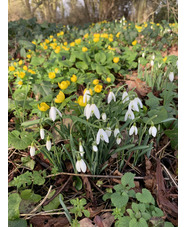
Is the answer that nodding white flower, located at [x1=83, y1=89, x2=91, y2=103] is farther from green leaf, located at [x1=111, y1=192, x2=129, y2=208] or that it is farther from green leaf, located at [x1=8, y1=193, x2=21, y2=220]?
green leaf, located at [x1=8, y1=193, x2=21, y2=220]

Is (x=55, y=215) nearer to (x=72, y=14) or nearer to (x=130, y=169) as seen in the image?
(x=130, y=169)

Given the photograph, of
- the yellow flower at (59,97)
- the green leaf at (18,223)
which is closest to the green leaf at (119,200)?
the green leaf at (18,223)

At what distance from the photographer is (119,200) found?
119 cm

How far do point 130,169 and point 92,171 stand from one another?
0.33m

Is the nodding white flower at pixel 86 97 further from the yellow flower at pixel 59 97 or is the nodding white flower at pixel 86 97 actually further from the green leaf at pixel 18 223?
the green leaf at pixel 18 223

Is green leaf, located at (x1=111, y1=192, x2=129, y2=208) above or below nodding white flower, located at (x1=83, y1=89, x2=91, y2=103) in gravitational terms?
below

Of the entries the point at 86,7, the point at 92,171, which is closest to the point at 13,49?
the point at 92,171

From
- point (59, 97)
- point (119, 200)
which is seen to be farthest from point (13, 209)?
point (59, 97)

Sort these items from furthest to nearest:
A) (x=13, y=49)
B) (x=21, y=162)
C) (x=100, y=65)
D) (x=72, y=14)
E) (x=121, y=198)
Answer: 1. (x=72, y=14)
2. (x=13, y=49)
3. (x=100, y=65)
4. (x=21, y=162)
5. (x=121, y=198)

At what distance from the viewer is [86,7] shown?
823cm

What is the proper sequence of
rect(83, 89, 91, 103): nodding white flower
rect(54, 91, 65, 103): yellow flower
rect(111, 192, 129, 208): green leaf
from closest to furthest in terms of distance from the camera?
1. rect(111, 192, 129, 208): green leaf
2. rect(83, 89, 91, 103): nodding white flower
3. rect(54, 91, 65, 103): yellow flower

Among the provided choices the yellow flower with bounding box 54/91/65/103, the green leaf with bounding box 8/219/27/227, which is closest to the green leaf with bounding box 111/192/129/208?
the green leaf with bounding box 8/219/27/227

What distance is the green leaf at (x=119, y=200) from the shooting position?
116 centimetres

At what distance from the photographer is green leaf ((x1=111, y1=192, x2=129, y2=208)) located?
3.80 ft
